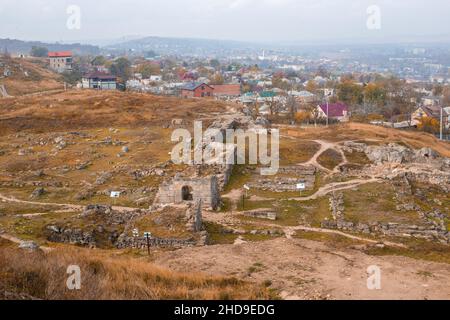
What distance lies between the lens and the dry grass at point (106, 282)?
47.3ft

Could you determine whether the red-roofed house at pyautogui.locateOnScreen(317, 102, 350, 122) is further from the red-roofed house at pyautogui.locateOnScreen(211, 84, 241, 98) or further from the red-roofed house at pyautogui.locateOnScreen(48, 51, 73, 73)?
the red-roofed house at pyautogui.locateOnScreen(48, 51, 73, 73)

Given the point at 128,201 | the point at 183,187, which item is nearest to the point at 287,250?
the point at 183,187

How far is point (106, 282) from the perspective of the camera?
51.3ft

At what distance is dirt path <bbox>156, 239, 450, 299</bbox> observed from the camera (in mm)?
17406

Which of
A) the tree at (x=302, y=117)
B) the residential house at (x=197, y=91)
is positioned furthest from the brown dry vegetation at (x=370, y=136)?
the residential house at (x=197, y=91)

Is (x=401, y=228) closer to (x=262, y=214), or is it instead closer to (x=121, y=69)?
(x=262, y=214)

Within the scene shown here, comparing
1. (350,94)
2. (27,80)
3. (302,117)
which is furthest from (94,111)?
(350,94)

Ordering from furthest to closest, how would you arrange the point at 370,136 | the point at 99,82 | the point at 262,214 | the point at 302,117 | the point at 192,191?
the point at 99,82
the point at 302,117
the point at 370,136
the point at 192,191
the point at 262,214

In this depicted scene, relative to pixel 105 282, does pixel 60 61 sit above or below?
above

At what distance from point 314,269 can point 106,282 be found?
334 inches

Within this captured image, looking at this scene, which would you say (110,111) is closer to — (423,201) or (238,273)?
(423,201)

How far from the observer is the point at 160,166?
42.8m

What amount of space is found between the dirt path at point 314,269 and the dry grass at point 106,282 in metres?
1.86
